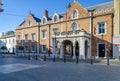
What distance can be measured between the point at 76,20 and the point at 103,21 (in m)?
5.83

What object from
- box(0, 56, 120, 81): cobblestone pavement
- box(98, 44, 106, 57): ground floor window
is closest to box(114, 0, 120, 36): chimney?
box(98, 44, 106, 57): ground floor window

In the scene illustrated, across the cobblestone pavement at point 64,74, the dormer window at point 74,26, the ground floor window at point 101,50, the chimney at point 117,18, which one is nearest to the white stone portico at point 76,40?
the ground floor window at point 101,50

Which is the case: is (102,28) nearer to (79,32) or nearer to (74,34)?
(79,32)

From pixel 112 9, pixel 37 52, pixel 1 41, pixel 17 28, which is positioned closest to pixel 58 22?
pixel 37 52

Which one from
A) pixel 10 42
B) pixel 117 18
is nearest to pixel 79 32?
pixel 117 18

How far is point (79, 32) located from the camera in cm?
2939

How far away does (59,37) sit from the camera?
32188 mm

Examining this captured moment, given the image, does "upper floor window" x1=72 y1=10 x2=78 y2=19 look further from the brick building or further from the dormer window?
the dormer window

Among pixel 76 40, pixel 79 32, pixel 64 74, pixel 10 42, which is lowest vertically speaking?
pixel 64 74

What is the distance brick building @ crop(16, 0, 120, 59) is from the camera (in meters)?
29.5

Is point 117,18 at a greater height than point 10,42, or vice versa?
point 117,18

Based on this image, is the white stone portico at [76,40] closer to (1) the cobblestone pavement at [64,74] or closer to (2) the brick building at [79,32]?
(2) the brick building at [79,32]

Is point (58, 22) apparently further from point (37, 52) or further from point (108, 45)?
point (108, 45)

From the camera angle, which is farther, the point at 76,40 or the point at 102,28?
the point at 102,28
